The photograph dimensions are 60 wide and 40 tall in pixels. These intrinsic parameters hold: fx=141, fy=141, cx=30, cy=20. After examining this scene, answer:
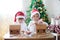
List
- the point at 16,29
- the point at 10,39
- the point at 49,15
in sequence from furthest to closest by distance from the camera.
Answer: the point at 49,15 < the point at 16,29 < the point at 10,39

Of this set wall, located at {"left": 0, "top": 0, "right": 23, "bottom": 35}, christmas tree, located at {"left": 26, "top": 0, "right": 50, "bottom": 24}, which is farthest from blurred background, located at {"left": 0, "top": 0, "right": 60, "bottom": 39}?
christmas tree, located at {"left": 26, "top": 0, "right": 50, "bottom": 24}

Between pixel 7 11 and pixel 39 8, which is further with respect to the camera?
pixel 7 11

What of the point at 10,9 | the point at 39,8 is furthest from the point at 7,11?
the point at 39,8

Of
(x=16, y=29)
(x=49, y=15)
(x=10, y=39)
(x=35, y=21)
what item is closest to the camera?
(x=10, y=39)

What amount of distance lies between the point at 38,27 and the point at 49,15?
1.66 m

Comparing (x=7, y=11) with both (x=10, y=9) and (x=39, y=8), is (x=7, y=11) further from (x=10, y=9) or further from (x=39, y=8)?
(x=39, y=8)

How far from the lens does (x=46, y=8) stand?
3.80 metres

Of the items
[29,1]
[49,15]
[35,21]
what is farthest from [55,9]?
[35,21]

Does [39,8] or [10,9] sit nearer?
[39,8]

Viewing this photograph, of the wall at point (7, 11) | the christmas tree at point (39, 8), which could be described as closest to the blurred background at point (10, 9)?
the wall at point (7, 11)

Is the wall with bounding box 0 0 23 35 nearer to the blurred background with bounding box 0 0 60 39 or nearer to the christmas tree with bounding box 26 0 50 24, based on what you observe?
the blurred background with bounding box 0 0 60 39

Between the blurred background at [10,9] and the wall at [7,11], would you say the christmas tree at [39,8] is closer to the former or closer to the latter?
the blurred background at [10,9]

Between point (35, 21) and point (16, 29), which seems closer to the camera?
point (16, 29)

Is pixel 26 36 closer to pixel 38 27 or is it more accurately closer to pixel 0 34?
pixel 38 27
